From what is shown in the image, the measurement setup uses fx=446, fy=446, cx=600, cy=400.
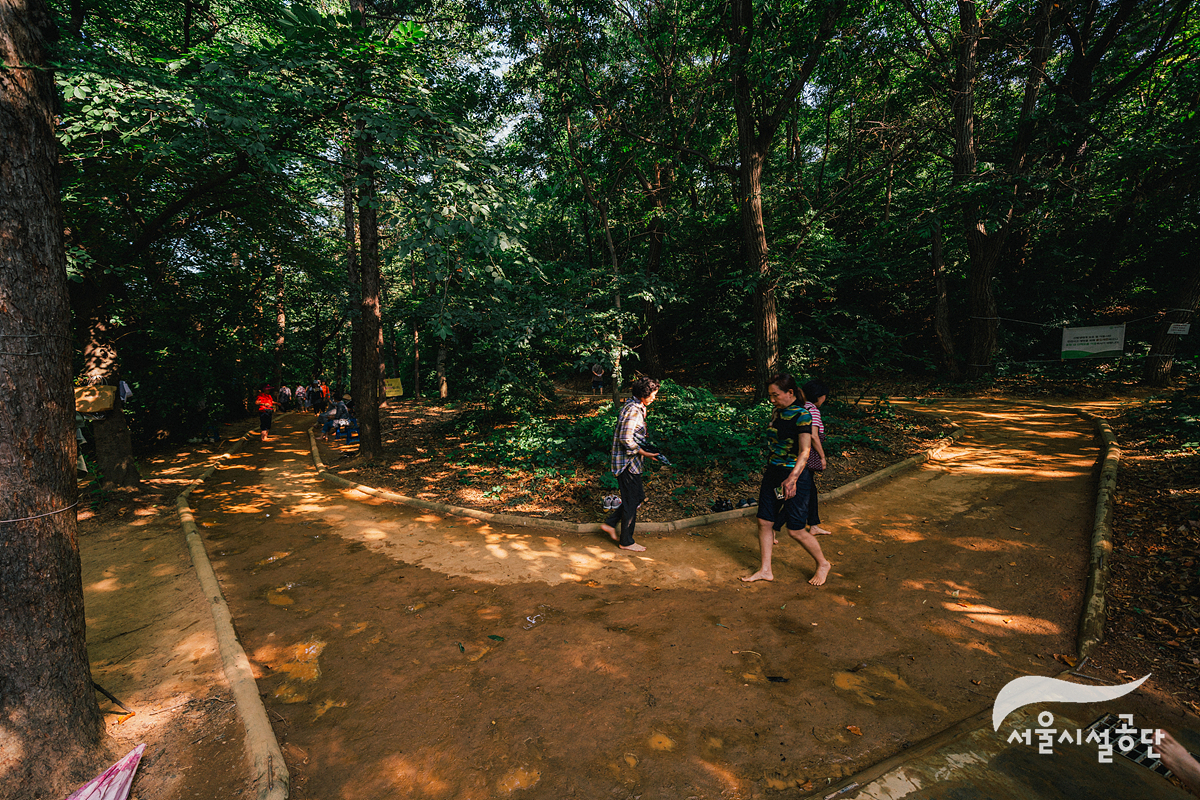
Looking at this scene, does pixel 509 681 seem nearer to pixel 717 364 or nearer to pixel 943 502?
pixel 943 502

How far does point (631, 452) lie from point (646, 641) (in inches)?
77.7

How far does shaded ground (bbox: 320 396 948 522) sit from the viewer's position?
6.58 metres

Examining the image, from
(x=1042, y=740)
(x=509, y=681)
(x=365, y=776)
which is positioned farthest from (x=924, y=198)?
(x=365, y=776)

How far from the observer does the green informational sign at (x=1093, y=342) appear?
10906 millimetres

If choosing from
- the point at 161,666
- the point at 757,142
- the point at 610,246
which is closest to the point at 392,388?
the point at 610,246

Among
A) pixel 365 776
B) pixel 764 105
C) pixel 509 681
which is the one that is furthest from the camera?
pixel 764 105

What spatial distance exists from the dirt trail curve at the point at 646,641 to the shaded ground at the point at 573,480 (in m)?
0.64

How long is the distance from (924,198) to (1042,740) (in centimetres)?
1123

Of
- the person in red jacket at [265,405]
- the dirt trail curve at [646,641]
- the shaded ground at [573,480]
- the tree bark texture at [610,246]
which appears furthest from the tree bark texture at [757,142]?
the person in red jacket at [265,405]

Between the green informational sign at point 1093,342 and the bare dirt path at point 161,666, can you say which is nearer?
the bare dirt path at point 161,666

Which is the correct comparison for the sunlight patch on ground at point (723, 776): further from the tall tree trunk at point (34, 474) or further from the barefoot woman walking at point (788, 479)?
the tall tree trunk at point (34, 474)

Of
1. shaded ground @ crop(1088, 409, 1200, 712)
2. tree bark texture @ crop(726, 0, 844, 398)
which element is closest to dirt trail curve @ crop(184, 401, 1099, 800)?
shaded ground @ crop(1088, 409, 1200, 712)

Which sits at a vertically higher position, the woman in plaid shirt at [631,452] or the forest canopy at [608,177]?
the forest canopy at [608,177]

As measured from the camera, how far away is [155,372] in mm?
12359
